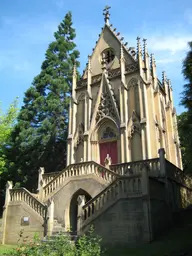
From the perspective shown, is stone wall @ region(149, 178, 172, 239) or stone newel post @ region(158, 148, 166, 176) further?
stone newel post @ region(158, 148, 166, 176)

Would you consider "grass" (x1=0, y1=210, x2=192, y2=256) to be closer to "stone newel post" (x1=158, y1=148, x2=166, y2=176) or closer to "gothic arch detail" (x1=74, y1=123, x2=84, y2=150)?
"stone newel post" (x1=158, y1=148, x2=166, y2=176)

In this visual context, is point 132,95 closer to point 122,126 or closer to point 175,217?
point 122,126

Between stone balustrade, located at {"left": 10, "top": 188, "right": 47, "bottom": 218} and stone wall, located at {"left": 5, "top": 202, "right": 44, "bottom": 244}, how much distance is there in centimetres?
19

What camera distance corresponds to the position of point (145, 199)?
442 inches

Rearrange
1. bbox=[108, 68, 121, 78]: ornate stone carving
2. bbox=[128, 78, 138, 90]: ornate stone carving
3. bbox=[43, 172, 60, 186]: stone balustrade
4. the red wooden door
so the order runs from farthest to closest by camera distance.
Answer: bbox=[108, 68, 121, 78]: ornate stone carving, bbox=[128, 78, 138, 90]: ornate stone carving, the red wooden door, bbox=[43, 172, 60, 186]: stone balustrade

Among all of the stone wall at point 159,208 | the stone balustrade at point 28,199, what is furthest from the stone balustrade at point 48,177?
the stone wall at point 159,208

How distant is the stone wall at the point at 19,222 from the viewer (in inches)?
560

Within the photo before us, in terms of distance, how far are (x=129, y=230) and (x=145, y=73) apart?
46.4ft

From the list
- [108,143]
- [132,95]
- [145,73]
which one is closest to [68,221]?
[108,143]

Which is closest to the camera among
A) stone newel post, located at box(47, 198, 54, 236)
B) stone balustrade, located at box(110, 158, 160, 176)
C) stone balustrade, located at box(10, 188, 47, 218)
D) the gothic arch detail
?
stone newel post, located at box(47, 198, 54, 236)

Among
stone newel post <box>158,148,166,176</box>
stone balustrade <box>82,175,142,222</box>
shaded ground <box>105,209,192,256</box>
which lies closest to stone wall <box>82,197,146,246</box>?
stone balustrade <box>82,175,142,222</box>

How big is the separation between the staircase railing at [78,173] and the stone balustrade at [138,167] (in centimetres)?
137

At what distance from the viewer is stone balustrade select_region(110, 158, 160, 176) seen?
14.6 m

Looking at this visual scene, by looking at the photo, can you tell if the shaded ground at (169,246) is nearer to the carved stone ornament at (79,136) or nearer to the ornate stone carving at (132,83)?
the carved stone ornament at (79,136)
